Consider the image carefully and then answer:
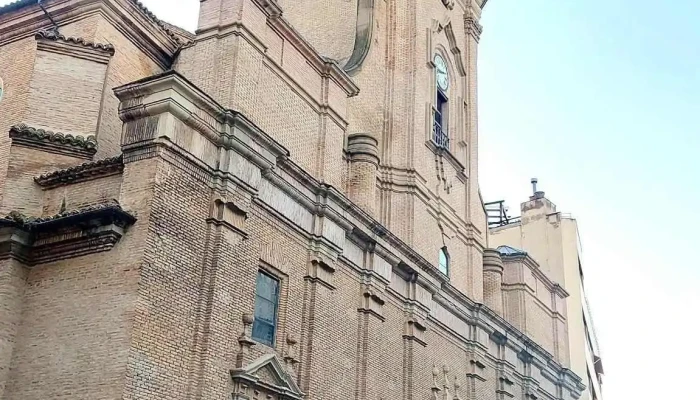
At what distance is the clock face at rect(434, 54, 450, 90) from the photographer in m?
28.0

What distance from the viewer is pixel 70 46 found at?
715 inches

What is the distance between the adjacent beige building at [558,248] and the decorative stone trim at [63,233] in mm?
31513

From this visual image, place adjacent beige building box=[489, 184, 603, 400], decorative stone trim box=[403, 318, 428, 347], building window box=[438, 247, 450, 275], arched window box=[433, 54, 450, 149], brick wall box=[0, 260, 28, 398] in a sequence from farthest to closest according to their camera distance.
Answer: adjacent beige building box=[489, 184, 603, 400] → arched window box=[433, 54, 450, 149] → building window box=[438, 247, 450, 275] → decorative stone trim box=[403, 318, 428, 347] → brick wall box=[0, 260, 28, 398]

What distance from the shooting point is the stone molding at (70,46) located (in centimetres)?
1806

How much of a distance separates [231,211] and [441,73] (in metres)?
14.1

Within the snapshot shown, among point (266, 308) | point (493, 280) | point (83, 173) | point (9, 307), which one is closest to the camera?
point (9, 307)

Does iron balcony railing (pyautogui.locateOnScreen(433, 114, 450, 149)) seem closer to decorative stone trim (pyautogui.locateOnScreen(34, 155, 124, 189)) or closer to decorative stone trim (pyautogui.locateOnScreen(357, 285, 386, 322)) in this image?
decorative stone trim (pyautogui.locateOnScreen(357, 285, 386, 322))

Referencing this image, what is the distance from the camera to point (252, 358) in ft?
52.7

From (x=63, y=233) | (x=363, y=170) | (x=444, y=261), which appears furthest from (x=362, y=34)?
(x=63, y=233)

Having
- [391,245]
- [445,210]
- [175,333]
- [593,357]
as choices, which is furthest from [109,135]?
[593,357]

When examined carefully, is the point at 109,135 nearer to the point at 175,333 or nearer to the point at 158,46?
the point at 158,46

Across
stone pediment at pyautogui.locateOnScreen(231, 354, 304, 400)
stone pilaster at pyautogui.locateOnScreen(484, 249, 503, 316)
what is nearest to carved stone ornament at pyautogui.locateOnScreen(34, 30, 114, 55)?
stone pediment at pyautogui.locateOnScreen(231, 354, 304, 400)

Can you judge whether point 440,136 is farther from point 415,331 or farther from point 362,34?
point 415,331

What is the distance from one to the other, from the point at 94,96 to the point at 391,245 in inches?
314
